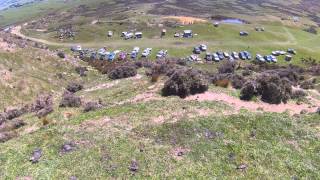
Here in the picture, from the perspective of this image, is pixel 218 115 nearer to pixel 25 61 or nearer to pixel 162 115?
pixel 162 115

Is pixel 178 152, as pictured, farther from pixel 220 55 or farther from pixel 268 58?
pixel 268 58

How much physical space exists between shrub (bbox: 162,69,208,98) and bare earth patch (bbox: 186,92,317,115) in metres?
0.77

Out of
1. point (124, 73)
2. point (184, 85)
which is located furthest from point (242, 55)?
point (184, 85)

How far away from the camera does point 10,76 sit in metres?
69.6

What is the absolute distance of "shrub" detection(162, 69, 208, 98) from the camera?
41750mm

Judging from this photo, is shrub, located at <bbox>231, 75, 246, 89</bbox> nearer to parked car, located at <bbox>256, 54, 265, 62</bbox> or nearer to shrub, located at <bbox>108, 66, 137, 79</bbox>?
shrub, located at <bbox>108, 66, 137, 79</bbox>

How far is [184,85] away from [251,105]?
6633 millimetres

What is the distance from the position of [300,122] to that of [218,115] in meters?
7.17

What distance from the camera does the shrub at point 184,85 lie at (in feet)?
137

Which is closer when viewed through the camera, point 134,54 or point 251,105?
point 251,105

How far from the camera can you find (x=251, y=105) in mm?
40219

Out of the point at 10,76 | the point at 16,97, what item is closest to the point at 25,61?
the point at 10,76

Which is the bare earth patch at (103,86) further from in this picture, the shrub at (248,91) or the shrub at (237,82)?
the shrub at (248,91)

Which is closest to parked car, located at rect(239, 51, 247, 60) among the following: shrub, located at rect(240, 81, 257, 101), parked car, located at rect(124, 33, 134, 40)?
parked car, located at rect(124, 33, 134, 40)
